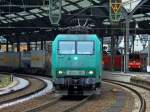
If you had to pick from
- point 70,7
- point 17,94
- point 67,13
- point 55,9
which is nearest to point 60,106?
point 17,94

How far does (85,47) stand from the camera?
26250 mm

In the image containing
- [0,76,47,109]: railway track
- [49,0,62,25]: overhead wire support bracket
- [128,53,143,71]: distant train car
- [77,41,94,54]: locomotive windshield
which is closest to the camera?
[77,41,94,54]: locomotive windshield

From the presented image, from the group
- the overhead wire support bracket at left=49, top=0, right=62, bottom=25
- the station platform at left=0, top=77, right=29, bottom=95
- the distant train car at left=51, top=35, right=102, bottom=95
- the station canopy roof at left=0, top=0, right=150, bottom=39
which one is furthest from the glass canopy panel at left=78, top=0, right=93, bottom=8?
the distant train car at left=51, top=35, right=102, bottom=95

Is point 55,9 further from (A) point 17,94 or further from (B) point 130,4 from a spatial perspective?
(B) point 130,4

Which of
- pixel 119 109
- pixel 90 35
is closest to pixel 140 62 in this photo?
pixel 90 35

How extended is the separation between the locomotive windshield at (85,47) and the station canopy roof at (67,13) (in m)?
22.1

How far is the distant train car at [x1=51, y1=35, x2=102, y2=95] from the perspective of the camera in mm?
25438

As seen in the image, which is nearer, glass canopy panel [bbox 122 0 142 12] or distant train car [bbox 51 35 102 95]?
distant train car [bbox 51 35 102 95]

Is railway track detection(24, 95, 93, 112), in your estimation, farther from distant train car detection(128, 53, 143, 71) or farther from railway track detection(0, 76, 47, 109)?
distant train car detection(128, 53, 143, 71)

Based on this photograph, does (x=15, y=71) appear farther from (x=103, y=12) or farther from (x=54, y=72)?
(x=54, y=72)

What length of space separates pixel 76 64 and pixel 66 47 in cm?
115

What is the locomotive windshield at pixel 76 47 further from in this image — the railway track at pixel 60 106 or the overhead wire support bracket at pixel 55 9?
the overhead wire support bracket at pixel 55 9

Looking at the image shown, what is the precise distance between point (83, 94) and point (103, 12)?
4175 cm

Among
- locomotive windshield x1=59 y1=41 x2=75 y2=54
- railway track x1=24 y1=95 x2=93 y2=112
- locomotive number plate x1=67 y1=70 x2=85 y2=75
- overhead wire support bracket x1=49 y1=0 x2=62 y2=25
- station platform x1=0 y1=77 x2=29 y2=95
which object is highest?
overhead wire support bracket x1=49 y1=0 x2=62 y2=25
